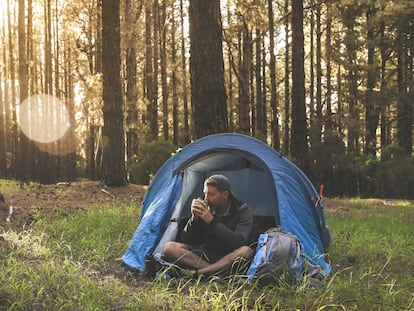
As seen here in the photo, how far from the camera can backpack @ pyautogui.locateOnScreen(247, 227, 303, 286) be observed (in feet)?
13.0

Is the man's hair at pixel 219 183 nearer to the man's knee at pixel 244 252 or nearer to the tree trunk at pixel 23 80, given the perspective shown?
the man's knee at pixel 244 252

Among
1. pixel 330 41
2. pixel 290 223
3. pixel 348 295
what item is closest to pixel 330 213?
pixel 290 223

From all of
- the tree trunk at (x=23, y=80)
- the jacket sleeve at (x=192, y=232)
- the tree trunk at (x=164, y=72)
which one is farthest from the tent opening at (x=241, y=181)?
the tree trunk at (x=164, y=72)

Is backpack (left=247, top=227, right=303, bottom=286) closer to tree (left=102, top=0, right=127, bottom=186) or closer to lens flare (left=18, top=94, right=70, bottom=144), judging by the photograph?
tree (left=102, top=0, right=127, bottom=186)

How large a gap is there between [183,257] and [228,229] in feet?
1.79

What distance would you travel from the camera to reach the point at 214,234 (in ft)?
14.9

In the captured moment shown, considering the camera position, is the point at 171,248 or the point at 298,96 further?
the point at 298,96

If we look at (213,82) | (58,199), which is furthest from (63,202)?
(213,82)

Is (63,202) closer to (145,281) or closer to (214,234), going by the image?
(145,281)

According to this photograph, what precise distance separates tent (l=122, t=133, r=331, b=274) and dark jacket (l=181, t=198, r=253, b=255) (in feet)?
1.15

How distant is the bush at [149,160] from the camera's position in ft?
46.3

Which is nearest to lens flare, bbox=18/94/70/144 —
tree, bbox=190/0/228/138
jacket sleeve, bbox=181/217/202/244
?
tree, bbox=190/0/228/138

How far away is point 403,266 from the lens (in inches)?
198

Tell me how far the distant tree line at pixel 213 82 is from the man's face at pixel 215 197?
2.49 meters
